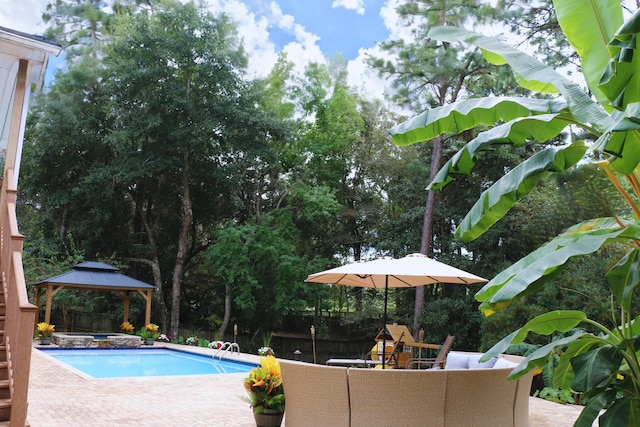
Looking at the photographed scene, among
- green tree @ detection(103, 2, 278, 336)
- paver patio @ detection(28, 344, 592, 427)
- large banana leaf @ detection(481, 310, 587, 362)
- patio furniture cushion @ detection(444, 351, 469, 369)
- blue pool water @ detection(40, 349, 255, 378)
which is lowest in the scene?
blue pool water @ detection(40, 349, 255, 378)

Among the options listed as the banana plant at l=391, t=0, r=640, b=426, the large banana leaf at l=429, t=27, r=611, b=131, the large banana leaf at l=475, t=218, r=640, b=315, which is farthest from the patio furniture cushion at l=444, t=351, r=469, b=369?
the large banana leaf at l=429, t=27, r=611, b=131

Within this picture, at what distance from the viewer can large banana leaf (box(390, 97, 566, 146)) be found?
12.9 ft

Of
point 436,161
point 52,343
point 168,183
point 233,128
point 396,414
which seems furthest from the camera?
point 168,183

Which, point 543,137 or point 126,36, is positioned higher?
point 126,36

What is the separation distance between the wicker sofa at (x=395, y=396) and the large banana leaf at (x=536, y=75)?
2023 mm

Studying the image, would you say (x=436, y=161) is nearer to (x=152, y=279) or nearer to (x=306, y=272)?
(x=306, y=272)

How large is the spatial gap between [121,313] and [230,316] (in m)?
3.95

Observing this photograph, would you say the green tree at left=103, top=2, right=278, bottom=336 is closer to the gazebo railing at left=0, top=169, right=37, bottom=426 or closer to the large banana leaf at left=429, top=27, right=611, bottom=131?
the gazebo railing at left=0, top=169, right=37, bottom=426

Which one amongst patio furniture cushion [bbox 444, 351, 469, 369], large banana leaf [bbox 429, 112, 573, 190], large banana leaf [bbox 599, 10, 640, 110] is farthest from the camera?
patio furniture cushion [bbox 444, 351, 469, 369]

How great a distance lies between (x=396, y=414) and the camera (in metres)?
4.16

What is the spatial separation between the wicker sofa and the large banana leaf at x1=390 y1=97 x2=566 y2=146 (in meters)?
1.83

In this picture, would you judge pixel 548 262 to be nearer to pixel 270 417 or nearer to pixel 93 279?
pixel 270 417

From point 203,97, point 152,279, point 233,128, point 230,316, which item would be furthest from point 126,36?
point 230,316

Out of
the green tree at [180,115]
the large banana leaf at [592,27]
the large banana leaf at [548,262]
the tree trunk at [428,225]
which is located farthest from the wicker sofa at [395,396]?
the green tree at [180,115]
